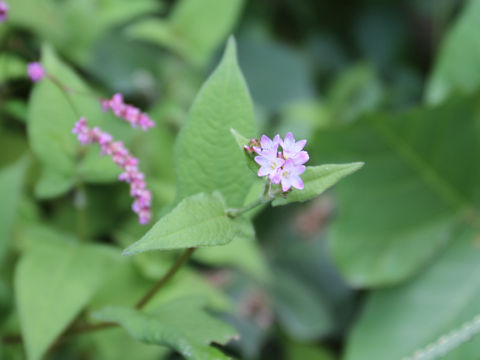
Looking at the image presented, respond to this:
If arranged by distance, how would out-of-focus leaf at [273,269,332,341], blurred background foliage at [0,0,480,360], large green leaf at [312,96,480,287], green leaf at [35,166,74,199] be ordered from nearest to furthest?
1. green leaf at [35,166,74,199]
2. blurred background foliage at [0,0,480,360]
3. large green leaf at [312,96,480,287]
4. out-of-focus leaf at [273,269,332,341]

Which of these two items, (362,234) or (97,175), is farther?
(362,234)

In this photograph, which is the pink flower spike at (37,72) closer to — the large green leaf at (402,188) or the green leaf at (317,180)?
the green leaf at (317,180)

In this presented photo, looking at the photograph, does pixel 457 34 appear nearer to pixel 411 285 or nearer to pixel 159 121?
pixel 411 285

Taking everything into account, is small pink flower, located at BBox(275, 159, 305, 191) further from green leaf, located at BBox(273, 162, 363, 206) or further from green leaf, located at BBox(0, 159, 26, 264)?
green leaf, located at BBox(0, 159, 26, 264)

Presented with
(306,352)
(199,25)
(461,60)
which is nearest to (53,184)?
(199,25)

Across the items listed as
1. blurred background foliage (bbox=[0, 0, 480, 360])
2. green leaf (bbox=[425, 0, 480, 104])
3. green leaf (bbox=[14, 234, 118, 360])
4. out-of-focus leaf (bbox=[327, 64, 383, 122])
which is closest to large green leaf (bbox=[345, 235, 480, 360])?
blurred background foliage (bbox=[0, 0, 480, 360])

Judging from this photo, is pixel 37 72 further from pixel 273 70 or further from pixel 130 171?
pixel 273 70

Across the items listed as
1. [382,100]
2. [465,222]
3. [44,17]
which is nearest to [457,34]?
[382,100]
